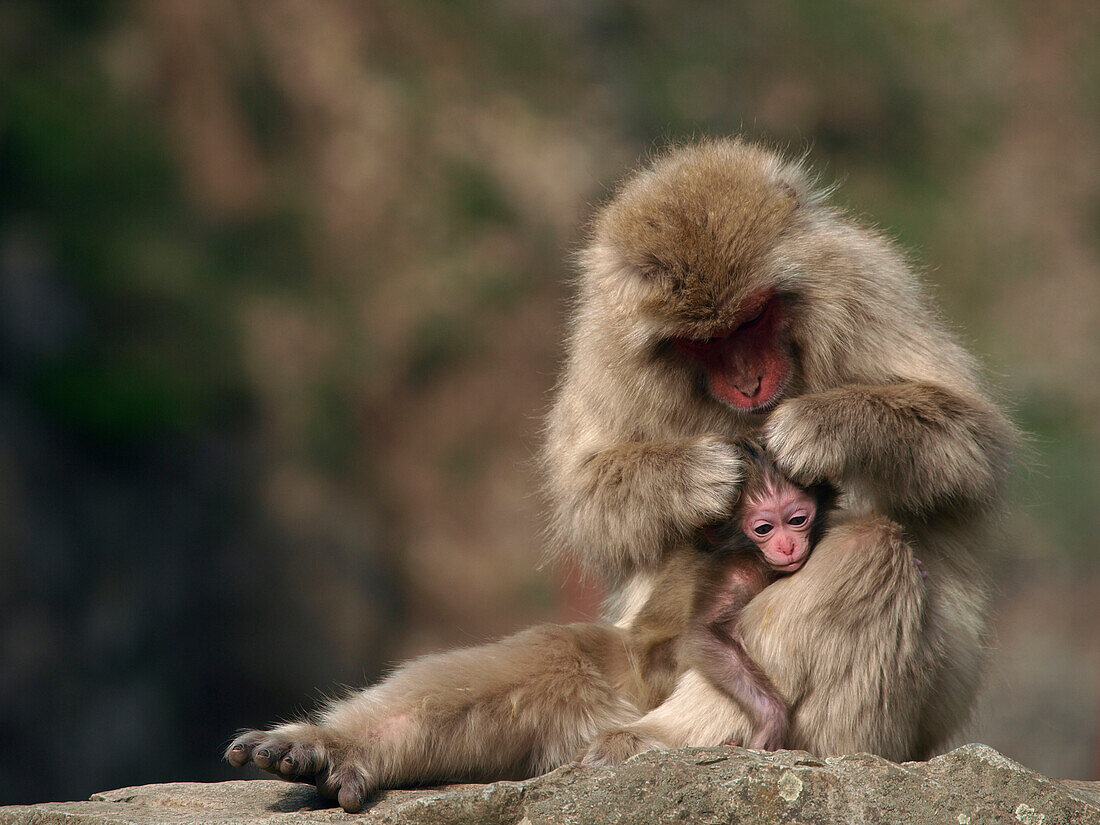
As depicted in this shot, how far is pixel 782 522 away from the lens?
3.85 meters

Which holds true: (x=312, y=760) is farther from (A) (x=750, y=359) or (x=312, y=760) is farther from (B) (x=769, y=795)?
(A) (x=750, y=359)

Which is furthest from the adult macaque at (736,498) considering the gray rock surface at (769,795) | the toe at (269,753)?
the gray rock surface at (769,795)

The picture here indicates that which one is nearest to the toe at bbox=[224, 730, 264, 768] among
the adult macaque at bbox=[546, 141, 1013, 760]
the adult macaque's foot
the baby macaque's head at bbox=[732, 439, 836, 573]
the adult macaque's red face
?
the adult macaque's foot

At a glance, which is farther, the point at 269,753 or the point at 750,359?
the point at 750,359

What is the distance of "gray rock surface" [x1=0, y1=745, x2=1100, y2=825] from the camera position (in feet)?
10.0

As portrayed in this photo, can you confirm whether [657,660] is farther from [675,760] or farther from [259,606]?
[259,606]

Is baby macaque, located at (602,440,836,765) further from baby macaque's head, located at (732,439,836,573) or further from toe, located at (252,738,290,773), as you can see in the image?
toe, located at (252,738,290,773)

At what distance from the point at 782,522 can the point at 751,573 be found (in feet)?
0.64

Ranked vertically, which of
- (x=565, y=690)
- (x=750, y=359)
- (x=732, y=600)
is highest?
(x=750, y=359)

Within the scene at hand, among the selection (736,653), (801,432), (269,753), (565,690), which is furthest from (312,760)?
(801,432)

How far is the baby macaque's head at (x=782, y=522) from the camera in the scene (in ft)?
12.5

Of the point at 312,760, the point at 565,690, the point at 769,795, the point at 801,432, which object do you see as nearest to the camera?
the point at 769,795

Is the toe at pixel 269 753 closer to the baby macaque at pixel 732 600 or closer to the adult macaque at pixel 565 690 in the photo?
the adult macaque at pixel 565 690

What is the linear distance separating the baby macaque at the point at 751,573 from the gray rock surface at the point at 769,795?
1.10ft
